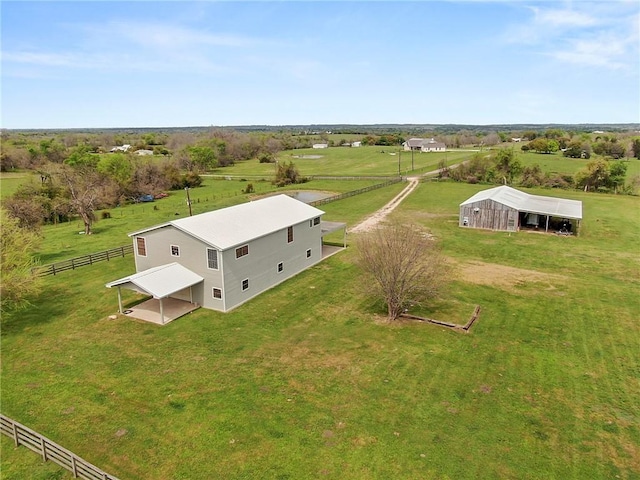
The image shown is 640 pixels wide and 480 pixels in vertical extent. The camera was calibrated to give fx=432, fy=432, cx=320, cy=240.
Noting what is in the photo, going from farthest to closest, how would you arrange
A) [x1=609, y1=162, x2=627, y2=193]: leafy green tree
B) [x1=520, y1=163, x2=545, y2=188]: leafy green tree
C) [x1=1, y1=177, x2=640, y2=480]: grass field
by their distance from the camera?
1. [x1=520, y1=163, x2=545, y2=188]: leafy green tree
2. [x1=609, y1=162, x2=627, y2=193]: leafy green tree
3. [x1=1, y1=177, x2=640, y2=480]: grass field

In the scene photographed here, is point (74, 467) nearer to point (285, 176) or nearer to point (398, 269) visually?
point (398, 269)

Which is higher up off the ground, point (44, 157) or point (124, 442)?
point (44, 157)

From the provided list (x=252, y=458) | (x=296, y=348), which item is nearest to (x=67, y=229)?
(x=296, y=348)

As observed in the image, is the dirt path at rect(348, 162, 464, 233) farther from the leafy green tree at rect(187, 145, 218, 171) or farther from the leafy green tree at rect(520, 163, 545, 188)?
the leafy green tree at rect(187, 145, 218, 171)

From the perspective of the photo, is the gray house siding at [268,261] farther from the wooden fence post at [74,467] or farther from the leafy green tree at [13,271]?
the wooden fence post at [74,467]

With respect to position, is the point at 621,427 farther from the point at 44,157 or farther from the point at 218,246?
the point at 44,157

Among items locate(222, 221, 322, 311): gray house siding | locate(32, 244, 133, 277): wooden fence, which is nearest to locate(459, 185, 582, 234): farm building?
locate(222, 221, 322, 311): gray house siding

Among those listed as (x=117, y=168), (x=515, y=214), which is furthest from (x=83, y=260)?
(x=117, y=168)
